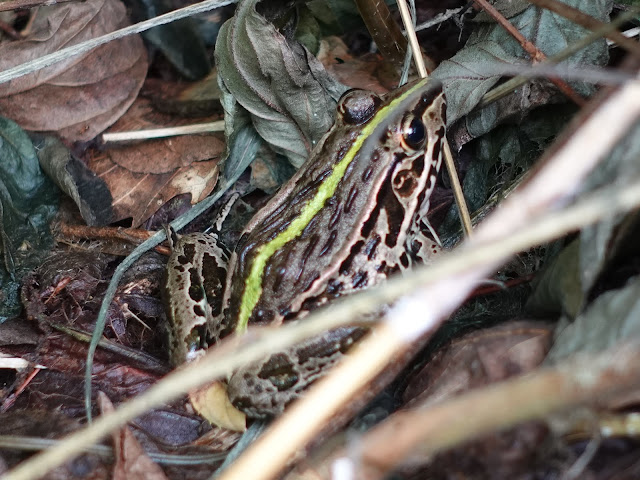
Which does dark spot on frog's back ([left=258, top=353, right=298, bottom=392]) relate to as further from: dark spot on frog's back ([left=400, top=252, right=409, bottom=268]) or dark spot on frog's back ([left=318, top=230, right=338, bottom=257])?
dark spot on frog's back ([left=400, top=252, right=409, bottom=268])

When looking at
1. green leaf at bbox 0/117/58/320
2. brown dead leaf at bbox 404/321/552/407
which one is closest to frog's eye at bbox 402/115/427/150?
brown dead leaf at bbox 404/321/552/407

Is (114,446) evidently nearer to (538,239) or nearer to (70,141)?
(538,239)

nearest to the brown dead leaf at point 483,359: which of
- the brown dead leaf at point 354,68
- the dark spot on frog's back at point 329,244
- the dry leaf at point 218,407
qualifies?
the dark spot on frog's back at point 329,244

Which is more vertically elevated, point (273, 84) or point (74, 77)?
point (74, 77)

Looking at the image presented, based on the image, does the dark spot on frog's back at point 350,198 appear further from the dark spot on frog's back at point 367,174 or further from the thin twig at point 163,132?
the thin twig at point 163,132

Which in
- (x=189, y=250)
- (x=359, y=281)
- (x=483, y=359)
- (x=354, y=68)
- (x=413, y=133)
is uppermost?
(x=354, y=68)

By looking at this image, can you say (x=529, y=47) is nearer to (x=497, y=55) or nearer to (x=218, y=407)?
(x=497, y=55)

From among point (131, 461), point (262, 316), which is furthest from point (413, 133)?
point (131, 461)
